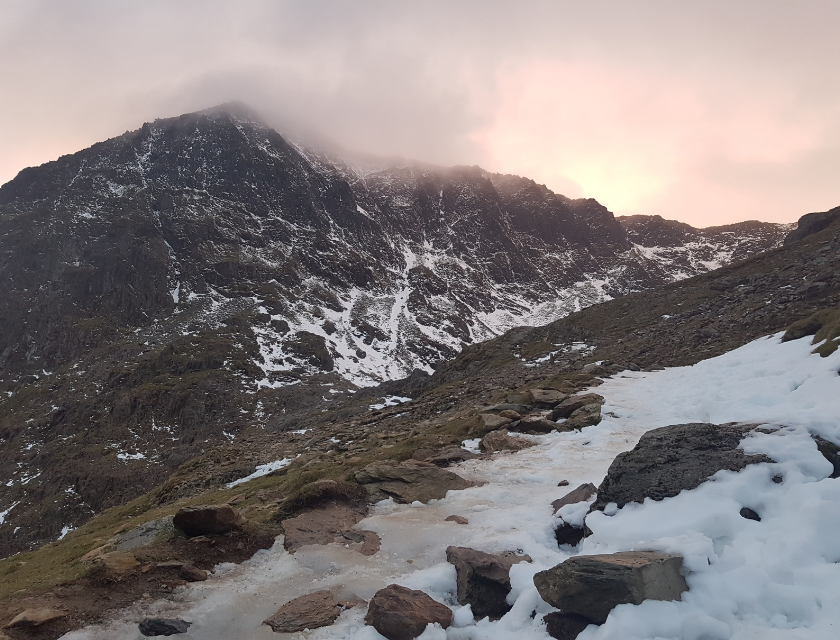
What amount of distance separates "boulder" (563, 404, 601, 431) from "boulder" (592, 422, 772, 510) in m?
7.70

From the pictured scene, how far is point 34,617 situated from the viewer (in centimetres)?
645

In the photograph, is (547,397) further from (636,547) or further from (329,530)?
(636,547)

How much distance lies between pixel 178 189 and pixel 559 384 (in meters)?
213

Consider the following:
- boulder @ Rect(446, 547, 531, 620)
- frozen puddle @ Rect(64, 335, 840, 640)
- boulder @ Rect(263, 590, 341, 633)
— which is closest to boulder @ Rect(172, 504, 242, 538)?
frozen puddle @ Rect(64, 335, 840, 640)

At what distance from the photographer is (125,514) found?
87.8ft

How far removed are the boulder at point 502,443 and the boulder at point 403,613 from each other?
357 inches

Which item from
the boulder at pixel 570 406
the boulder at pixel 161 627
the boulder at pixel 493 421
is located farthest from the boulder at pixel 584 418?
the boulder at pixel 161 627

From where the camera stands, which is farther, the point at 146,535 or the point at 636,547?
the point at 146,535

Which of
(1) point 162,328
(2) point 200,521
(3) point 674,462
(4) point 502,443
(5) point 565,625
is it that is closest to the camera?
(5) point 565,625

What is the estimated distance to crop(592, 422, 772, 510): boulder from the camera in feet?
24.8

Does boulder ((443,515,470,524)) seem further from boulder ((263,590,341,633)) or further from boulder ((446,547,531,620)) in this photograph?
boulder ((263,590,341,633))

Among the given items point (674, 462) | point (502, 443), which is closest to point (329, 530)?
point (674, 462)

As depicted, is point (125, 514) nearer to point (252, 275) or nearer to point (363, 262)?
point (252, 275)

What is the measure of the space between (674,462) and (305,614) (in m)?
6.99
